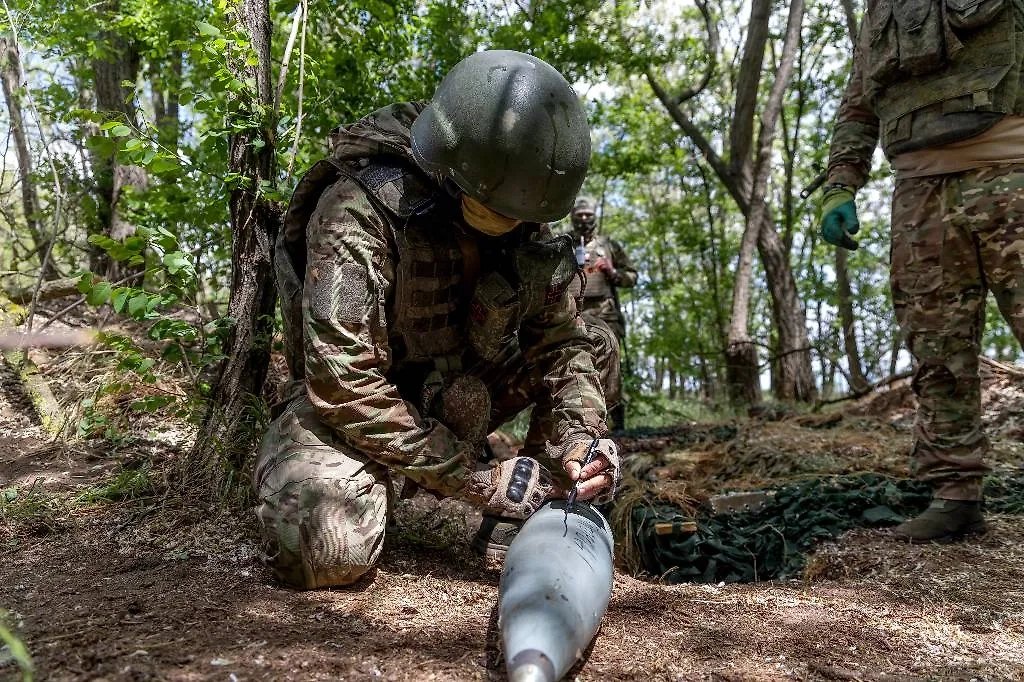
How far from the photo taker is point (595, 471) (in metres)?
2.04

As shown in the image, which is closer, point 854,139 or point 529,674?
point 529,674

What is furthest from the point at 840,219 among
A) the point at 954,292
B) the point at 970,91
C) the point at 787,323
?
the point at 787,323

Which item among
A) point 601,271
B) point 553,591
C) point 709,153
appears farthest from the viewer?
point 709,153

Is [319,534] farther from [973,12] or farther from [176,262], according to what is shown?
[973,12]

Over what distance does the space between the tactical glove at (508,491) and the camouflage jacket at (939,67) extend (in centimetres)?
182

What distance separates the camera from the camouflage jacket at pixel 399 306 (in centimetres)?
195

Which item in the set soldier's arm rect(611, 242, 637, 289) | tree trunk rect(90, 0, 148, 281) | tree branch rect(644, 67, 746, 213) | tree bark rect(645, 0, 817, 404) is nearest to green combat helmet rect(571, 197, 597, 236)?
soldier's arm rect(611, 242, 637, 289)

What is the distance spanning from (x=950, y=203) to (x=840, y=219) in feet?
1.26

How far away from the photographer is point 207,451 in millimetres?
2598

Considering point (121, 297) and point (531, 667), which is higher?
point (121, 297)

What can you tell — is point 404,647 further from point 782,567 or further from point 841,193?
point 841,193

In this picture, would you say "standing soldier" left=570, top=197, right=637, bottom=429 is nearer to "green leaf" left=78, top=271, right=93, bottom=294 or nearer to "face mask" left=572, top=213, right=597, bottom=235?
"face mask" left=572, top=213, right=597, bottom=235

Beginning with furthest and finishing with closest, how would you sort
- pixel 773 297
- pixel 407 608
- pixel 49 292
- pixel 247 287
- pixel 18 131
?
pixel 773 297 → pixel 18 131 → pixel 49 292 → pixel 247 287 → pixel 407 608

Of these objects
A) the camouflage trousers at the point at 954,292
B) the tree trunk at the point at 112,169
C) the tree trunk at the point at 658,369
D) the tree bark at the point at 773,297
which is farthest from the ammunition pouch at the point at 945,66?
Result: the tree trunk at the point at 658,369
